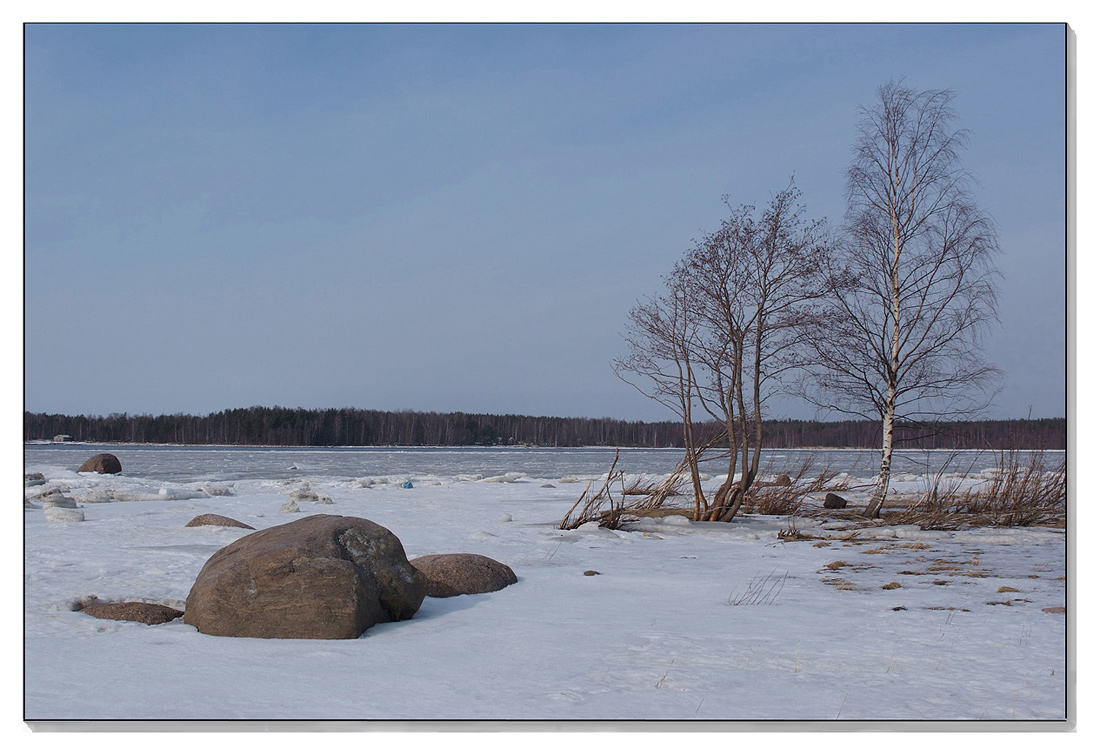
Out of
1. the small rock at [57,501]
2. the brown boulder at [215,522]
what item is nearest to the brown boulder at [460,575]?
the brown boulder at [215,522]

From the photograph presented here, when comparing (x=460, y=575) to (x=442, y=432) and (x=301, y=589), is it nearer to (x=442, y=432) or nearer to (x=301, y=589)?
(x=301, y=589)

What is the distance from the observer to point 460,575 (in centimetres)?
719

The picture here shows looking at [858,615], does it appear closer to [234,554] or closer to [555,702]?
[555,702]

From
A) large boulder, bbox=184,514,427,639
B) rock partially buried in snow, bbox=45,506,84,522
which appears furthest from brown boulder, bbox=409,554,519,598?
rock partially buried in snow, bbox=45,506,84,522

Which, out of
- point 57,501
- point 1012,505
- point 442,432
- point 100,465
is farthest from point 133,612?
point 442,432

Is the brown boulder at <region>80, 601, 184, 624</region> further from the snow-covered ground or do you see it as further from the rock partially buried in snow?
the rock partially buried in snow

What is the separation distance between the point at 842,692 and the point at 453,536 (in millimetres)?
7022

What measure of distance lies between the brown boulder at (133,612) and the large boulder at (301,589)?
0.57 feet

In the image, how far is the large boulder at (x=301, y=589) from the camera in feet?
17.5

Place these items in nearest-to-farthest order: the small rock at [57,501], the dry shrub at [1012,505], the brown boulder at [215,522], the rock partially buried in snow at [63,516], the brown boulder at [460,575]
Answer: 1. the brown boulder at [460,575]
2. the brown boulder at [215,522]
3. the rock partially buried in snow at [63,516]
4. the small rock at [57,501]
5. the dry shrub at [1012,505]

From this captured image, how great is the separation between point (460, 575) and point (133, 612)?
2.56 metres

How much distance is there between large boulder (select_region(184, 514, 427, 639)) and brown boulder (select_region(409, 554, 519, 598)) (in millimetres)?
995

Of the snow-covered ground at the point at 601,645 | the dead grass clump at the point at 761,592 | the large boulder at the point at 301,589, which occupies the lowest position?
the dead grass clump at the point at 761,592

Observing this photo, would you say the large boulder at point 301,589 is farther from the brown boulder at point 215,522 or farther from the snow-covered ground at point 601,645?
the brown boulder at point 215,522
